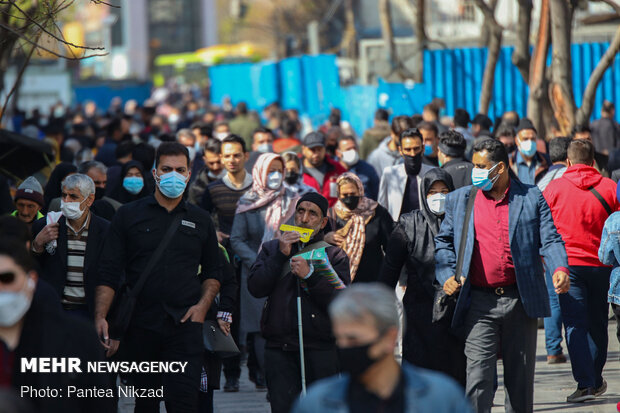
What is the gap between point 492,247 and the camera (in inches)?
261

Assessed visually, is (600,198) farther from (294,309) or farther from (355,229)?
(294,309)

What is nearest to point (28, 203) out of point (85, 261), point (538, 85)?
point (85, 261)

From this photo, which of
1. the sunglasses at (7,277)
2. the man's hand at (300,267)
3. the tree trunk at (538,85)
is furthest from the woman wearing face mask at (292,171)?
the sunglasses at (7,277)

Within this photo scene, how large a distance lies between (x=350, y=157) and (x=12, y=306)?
788cm

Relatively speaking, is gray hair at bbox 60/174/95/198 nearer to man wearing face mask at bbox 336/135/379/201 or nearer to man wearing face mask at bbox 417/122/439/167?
man wearing face mask at bbox 336/135/379/201

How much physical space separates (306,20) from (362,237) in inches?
1810

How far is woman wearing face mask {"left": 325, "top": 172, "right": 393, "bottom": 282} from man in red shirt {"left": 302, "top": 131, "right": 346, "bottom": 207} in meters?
2.43

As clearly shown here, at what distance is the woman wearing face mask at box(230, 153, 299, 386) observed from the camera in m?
8.67

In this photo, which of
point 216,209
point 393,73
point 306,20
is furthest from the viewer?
point 306,20

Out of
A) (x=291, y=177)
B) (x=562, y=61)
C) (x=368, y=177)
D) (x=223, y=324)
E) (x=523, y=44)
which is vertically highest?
(x=523, y=44)

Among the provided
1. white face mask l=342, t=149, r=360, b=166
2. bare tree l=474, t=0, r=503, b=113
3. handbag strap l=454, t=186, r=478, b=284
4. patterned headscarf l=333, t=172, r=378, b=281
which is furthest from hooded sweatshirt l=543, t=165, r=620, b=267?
bare tree l=474, t=0, r=503, b=113

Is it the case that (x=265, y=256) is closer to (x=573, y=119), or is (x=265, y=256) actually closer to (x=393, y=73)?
(x=573, y=119)

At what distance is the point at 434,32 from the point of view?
42188mm

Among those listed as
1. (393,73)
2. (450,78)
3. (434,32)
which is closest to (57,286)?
(450,78)
